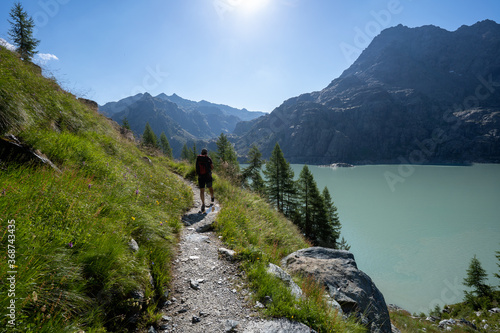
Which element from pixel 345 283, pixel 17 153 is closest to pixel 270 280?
pixel 345 283

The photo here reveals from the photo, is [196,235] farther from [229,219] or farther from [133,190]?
[133,190]

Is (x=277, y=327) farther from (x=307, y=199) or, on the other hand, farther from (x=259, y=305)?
(x=307, y=199)

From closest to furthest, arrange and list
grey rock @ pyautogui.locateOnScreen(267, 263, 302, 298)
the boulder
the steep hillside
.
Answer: the steep hillside, grey rock @ pyautogui.locateOnScreen(267, 263, 302, 298), the boulder

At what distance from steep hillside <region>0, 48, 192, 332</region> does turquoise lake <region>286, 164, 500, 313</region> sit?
3369cm

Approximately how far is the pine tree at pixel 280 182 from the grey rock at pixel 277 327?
27.0 meters

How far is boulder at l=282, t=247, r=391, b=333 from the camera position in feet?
19.6

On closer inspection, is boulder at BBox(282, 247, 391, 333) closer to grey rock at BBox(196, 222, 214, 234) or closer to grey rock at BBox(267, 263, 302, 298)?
grey rock at BBox(267, 263, 302, 298)

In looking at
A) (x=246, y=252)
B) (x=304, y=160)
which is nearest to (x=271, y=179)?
(x=246, y=252)

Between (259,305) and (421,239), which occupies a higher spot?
(259,305)

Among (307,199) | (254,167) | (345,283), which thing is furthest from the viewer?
(254,167)

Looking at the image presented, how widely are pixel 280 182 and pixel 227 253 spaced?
86.3 feet

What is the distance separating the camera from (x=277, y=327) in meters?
3.23

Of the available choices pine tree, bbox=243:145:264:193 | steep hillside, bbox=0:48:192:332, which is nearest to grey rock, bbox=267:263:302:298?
steep hillside, bbox=0:48:192:332

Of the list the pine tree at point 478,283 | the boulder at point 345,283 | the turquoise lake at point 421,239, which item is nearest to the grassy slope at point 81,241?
the boulder at point 345,283
